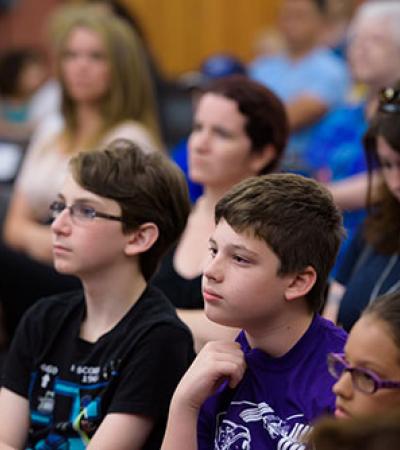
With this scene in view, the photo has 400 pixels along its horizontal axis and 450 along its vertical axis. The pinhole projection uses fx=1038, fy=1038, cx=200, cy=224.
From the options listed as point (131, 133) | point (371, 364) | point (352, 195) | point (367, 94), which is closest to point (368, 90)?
point (367, 94)

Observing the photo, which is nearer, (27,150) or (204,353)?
(204,353)

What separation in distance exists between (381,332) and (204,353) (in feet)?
1.39

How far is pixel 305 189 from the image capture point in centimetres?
183

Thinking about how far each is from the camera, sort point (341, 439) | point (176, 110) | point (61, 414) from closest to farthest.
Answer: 1. point (341, 439)
2. point (61, 414)
3. point (176, 110)

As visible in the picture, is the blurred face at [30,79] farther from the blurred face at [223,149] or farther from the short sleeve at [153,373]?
the short sleeve at [153,373]

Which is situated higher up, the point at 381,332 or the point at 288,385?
the point at 381,332

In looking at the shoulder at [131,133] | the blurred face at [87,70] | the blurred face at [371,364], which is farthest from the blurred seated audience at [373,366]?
the blurred face at [87,70]

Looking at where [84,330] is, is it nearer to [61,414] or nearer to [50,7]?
[61,414]

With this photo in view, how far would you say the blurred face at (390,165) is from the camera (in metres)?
2.43

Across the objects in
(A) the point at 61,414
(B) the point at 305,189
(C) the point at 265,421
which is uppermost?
(B) the point at 305,189

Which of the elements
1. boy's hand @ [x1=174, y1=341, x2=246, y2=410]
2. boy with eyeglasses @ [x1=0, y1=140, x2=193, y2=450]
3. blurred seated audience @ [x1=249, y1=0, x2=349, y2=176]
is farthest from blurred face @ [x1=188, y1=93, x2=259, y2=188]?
blurred seated audience @ [x1=249, y1=0, x2=349, y2=176]

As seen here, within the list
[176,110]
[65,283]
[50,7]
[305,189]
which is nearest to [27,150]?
[176,110]

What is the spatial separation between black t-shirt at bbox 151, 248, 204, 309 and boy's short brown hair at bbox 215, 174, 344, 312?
0.77 meters

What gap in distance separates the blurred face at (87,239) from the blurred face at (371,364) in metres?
0.78
